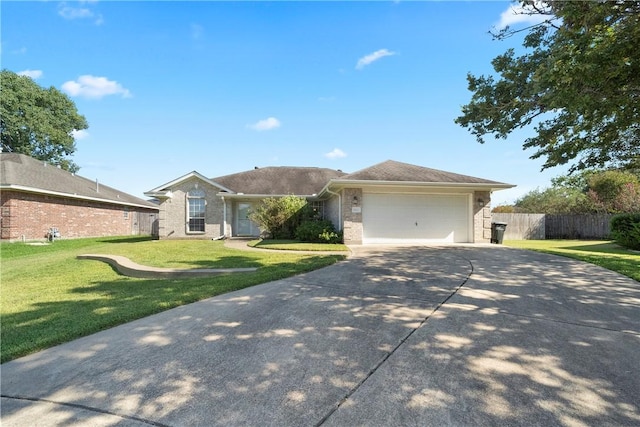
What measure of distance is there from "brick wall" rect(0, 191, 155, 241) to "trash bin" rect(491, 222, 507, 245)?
24347 millimetres

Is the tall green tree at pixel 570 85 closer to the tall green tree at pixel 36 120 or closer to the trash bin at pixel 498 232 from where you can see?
the trash bin at pixel 498 232

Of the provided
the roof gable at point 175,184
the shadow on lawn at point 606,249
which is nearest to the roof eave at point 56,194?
the roof gable at point 175,184

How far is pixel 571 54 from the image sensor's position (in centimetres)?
554

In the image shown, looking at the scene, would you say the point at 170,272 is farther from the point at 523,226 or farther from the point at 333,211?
the point at 523,226

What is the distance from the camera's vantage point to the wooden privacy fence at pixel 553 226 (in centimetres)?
2036

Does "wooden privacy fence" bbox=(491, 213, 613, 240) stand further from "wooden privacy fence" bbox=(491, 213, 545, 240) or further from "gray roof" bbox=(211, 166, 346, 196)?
"gray roof" bbox=(211, 166, 346, 196)

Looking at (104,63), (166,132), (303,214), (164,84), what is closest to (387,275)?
(303,214)

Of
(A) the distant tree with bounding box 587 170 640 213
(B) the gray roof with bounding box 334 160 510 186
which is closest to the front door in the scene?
(B) the gray roof with bounding box 334 160 510 186

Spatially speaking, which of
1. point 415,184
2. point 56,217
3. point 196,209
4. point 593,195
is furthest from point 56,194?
point 593,195

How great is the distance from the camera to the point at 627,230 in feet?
42.7

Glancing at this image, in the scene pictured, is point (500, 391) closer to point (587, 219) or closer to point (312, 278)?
point (312, 278)

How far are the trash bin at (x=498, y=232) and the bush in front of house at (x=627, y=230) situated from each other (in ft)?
14.2

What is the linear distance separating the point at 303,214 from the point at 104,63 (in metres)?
11.1

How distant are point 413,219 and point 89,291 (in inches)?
469
